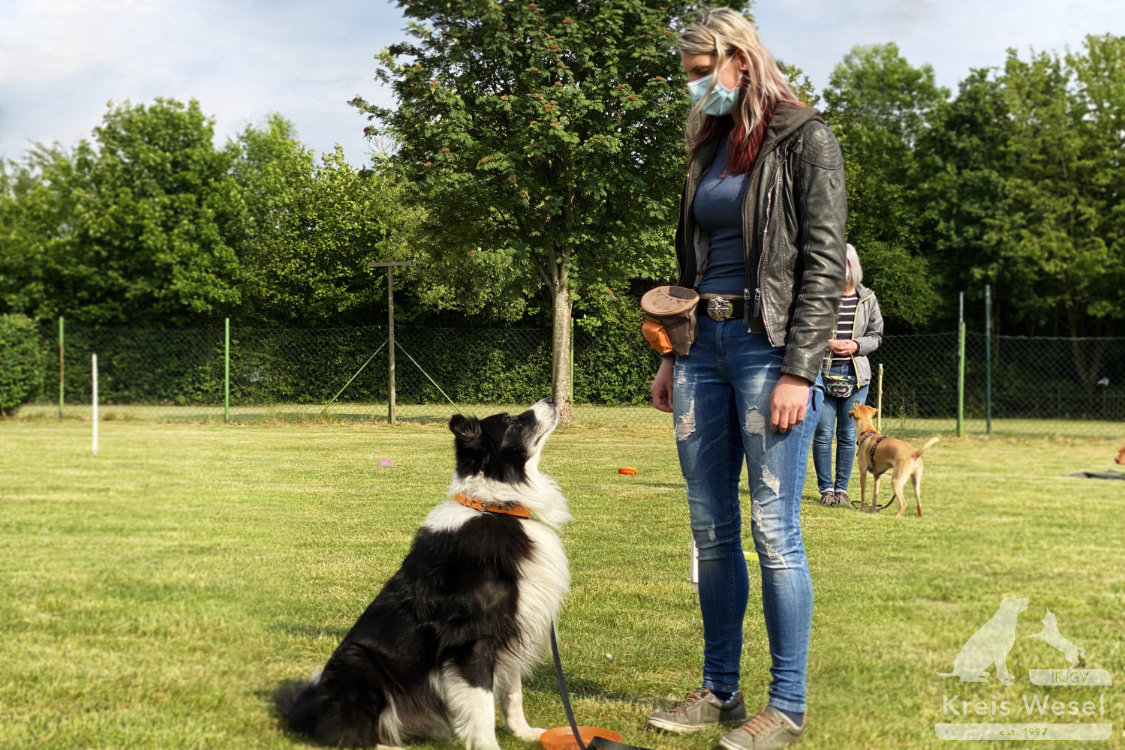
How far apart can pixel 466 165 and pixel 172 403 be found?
10284 millimetres

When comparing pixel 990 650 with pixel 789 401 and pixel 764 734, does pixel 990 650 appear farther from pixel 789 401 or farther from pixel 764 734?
pixel 789 401

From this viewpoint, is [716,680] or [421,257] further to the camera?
[421,257]

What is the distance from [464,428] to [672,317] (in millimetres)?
861

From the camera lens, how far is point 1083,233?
25391 millimetres

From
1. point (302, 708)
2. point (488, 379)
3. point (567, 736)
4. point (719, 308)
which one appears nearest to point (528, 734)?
point (567, 736)

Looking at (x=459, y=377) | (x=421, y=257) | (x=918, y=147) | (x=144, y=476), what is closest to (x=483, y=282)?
(x=421, y=257)

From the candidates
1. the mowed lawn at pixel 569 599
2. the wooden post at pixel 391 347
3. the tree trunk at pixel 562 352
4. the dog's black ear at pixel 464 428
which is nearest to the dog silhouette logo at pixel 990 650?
the mowed lawn at pixel 569 599

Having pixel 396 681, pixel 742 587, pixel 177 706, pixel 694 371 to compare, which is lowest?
pixel 177 706

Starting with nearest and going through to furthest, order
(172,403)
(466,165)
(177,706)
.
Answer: (177,706)
(466,165)
(172,403)

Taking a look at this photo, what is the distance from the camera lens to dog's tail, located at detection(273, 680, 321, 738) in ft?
9.48

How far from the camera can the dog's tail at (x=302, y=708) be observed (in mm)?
2891

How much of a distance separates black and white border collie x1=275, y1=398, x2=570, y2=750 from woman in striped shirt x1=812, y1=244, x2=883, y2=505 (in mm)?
4461

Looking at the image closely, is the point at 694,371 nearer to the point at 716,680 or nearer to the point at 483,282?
the point at 716,680

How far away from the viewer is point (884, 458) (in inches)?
303
